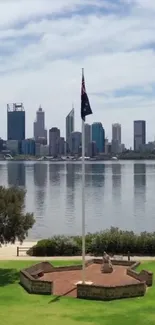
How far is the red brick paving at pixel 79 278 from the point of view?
2366 centimetres

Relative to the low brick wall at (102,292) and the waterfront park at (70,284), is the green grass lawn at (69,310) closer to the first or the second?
the waterfront park at (70,284)

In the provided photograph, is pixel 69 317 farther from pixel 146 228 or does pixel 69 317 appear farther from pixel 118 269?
pixel 146 228

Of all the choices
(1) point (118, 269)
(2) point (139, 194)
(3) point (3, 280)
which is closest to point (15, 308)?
(3) point (3, 280)

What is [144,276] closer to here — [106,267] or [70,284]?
[106,267]

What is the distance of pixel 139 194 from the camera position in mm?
102188

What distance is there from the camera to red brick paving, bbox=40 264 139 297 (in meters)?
23.7

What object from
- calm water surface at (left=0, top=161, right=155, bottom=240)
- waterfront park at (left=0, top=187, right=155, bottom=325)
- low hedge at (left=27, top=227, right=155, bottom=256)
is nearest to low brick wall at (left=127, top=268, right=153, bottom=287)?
waterfront park at (left=0, top=187, right=155, bottom=325)

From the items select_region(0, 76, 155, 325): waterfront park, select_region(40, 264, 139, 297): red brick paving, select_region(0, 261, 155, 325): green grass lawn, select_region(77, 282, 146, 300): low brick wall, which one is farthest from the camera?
select_region(40, 264, 139, 297): red brick paving

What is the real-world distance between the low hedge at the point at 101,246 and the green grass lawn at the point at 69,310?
38.9 ft

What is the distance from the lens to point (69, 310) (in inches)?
788

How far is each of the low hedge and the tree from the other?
23.9 feet

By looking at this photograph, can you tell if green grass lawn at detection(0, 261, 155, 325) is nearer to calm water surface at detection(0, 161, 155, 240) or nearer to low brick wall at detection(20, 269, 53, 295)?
low brick wall at detection(20, 269, 53, 295)

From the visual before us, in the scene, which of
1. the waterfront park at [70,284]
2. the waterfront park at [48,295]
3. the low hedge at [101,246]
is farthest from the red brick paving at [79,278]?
the low hedge at [101,246]

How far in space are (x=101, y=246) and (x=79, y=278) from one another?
396 inches
